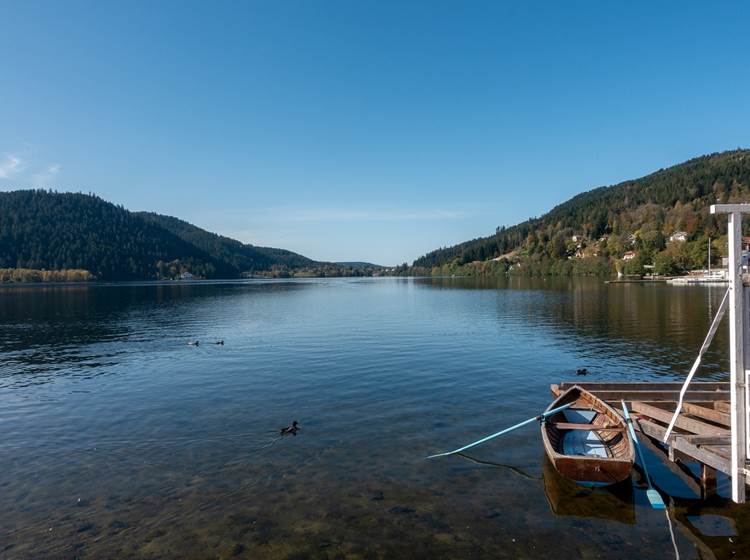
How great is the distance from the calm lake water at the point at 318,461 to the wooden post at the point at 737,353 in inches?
69.7

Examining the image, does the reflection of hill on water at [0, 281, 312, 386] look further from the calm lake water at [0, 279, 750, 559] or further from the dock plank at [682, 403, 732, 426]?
the dock plank at [682, 403, 732, 426]

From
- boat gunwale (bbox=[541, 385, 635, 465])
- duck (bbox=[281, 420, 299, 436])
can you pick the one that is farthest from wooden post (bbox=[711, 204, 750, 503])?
duck (bbox=[281, 420, 299, 436])

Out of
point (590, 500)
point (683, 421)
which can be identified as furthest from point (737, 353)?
point (590, 500)

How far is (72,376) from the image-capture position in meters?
35.2

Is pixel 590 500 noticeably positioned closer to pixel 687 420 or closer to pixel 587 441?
pixel 587 441

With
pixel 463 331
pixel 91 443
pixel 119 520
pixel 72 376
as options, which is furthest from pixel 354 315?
pixel 119 520

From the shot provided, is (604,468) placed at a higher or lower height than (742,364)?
lower

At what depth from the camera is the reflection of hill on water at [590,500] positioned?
44.7 feet

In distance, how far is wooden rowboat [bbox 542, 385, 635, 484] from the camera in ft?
45.7

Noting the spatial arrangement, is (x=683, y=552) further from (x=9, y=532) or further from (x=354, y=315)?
(x=354, y=315)

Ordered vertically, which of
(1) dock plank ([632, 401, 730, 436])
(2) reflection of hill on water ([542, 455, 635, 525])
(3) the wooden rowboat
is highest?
(1) dock plank ([632, 401, 730, 436])

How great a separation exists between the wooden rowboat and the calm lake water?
1068 millimetres

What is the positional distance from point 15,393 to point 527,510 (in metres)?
33.4

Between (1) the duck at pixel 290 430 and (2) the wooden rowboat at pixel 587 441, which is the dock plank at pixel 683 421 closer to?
(2) the wooden rowboat at pixel 587 441
